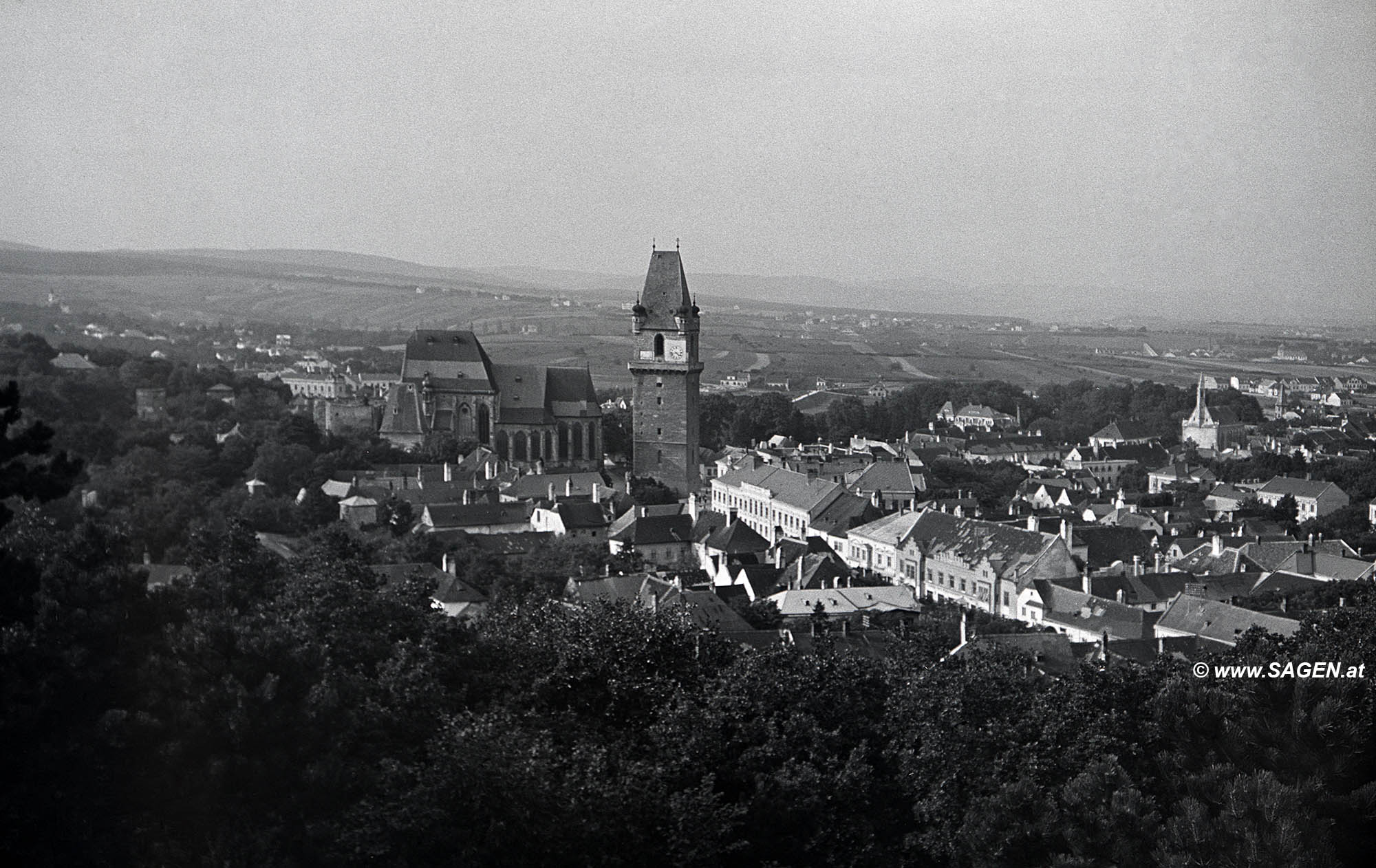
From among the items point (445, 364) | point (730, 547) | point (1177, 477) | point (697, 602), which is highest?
point (445, 364)

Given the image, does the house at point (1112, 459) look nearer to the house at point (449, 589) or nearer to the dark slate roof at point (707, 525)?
the dark slate roof at point (707, 525)

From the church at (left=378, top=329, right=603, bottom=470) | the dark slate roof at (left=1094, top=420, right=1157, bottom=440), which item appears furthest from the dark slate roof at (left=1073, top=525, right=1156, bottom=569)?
the dark slate roof at (left=1094, top=420, right=1157, bottom=440)

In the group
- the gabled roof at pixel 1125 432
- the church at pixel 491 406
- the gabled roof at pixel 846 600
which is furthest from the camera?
the gabled roof at pixel 1125 432

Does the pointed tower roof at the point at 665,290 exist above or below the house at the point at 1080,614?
above

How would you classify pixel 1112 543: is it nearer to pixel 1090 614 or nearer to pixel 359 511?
pixel 1090 614

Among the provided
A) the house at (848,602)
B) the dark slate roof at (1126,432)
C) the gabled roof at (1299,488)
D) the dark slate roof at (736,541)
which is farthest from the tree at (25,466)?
the dark slate roof at (1126,432)

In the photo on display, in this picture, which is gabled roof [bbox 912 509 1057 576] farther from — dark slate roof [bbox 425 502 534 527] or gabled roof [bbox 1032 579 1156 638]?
dark slate roof [bbox 425 502 534 527]

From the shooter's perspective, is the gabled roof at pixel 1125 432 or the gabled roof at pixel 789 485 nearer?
the gabled roof at pixel 789 485

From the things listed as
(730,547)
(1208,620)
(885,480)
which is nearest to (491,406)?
(885,480)
